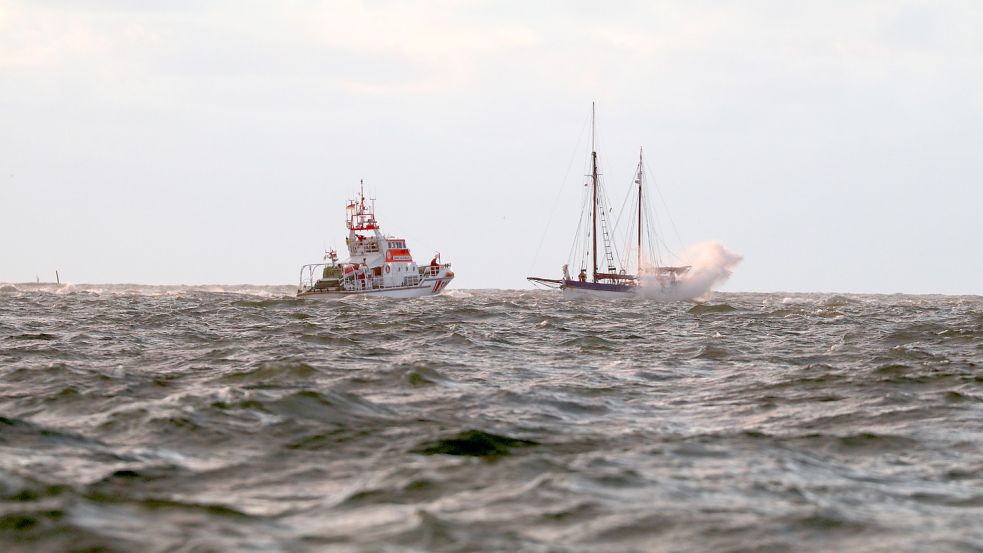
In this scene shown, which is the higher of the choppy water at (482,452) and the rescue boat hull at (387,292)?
the rescue boat hull at (387,292)

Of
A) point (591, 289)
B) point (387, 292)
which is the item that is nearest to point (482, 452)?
point (387, 292)

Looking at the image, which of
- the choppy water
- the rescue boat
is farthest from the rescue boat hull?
the choppy water

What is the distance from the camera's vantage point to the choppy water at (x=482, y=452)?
730cm

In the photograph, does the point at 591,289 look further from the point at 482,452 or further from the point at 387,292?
the point at 482,452

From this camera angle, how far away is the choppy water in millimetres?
7297

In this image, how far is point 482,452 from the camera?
10.3m

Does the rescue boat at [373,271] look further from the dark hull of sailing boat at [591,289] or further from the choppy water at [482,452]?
the choppy water at [482,452]

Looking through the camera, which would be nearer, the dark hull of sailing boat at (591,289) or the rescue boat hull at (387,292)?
the rescue boat hull at (387,292)

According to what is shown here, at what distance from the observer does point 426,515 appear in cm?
760

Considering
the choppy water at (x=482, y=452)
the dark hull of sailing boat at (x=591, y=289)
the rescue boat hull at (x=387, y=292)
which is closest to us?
the choppy water at (x=482, y=452)

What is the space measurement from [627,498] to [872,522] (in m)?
1.84

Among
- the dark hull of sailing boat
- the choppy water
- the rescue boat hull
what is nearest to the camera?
the choppy water

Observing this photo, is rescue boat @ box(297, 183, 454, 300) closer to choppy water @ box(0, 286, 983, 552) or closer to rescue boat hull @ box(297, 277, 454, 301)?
rescue boat hull @ box(297, 277, 454, 301)

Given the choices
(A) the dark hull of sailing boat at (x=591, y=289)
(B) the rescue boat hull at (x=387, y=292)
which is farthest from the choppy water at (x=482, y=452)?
(A) the dark hull of sailing boat at (x=591, y=289)
